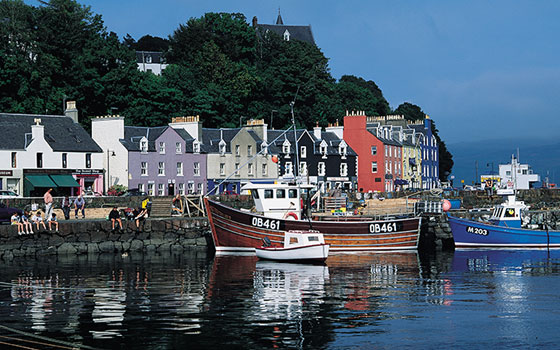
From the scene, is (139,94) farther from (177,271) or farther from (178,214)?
(177,271)

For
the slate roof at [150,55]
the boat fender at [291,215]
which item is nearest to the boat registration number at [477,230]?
the boat fender at [291,215]

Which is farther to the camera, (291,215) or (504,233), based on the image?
(504,233)

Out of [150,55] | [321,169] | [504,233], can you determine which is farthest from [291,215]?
[150,55]

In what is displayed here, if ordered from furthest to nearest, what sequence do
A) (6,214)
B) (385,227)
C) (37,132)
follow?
(37,132)
(6,214)
(385,227)

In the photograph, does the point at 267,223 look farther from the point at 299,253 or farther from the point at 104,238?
the point at 104,238

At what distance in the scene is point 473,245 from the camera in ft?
171

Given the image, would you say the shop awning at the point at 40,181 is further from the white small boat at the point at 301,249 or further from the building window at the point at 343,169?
the building window at the point at 343,169

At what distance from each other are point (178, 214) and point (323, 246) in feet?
69.5

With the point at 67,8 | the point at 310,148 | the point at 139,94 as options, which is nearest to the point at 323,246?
the point at 310,148

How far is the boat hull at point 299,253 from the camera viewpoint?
42656 millimetres

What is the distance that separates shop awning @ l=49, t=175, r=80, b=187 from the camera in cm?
7212

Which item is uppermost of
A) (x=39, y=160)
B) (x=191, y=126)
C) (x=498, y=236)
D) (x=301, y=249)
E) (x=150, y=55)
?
(x=150, y=55)

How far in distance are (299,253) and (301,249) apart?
0.29m

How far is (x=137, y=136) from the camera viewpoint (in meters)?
80.8
